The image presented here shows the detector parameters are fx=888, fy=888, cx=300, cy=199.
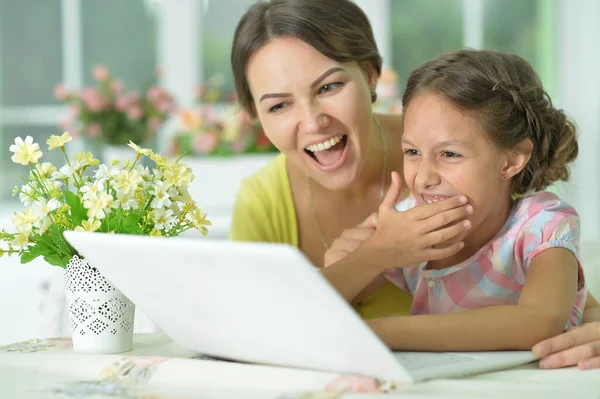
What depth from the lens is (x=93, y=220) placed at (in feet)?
4.54

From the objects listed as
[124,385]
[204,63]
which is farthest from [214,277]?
[204,63]

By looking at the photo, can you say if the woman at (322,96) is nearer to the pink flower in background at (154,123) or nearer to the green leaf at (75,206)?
the green leaf at (75,206)

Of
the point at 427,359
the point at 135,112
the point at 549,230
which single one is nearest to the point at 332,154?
the point at 549,230

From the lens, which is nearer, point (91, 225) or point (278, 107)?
point (91, 225)

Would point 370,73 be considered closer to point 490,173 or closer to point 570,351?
point 490,173

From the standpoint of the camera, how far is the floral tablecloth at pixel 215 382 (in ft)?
3.66

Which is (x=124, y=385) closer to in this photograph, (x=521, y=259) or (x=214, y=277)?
(x=214, y=277)

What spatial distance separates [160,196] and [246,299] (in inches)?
16.5

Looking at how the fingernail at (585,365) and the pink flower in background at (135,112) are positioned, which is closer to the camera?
the fingernail at (585,365)

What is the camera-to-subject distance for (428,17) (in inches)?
211

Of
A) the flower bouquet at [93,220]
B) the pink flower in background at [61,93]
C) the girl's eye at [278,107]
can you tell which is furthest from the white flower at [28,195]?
the pink flower in background at [61,93]

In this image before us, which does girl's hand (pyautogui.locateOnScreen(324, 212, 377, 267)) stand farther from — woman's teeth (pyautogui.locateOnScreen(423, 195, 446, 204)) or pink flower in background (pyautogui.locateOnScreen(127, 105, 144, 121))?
pink flower in background (pyautogui.locateOnScreen(127, 105, 144, 121))

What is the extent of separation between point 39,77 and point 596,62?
3292 millimetres

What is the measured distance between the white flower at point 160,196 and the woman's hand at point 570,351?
2.03 ft
